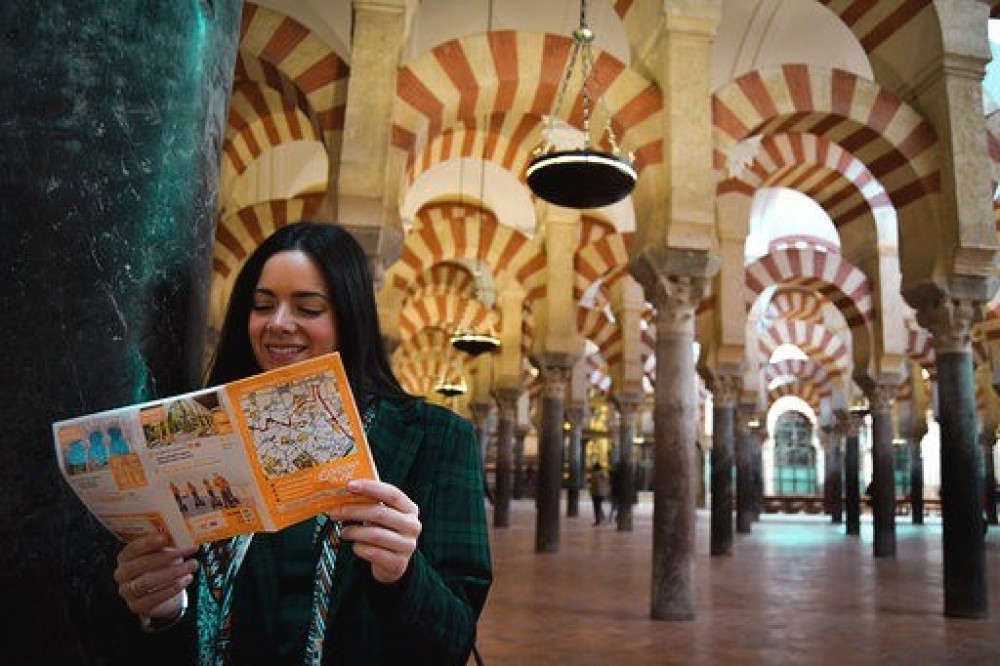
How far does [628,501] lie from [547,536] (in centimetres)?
467

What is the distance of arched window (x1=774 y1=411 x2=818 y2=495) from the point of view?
2919cm

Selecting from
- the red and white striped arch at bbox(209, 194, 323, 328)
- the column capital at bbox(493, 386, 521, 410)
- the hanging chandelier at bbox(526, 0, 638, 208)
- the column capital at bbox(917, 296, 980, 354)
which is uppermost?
the red and white striped arch at bbox(209, 194, 323, 328)

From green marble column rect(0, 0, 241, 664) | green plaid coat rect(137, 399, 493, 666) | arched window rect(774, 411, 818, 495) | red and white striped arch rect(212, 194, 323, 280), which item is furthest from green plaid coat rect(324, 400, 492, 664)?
arched window rect(774, 411, 818, 495)

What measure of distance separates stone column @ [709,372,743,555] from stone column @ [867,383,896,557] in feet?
5.87

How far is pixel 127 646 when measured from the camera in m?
1.10

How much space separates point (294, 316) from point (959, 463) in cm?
682

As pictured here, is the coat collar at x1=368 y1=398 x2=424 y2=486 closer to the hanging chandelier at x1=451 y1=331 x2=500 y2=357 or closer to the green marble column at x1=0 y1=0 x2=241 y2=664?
the green marble column at x1=0 y1=0 x2=241 y2=664

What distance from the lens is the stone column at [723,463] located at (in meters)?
10.3

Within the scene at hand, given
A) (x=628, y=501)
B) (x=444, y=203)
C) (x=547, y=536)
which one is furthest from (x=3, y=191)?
(x=628, y=501)

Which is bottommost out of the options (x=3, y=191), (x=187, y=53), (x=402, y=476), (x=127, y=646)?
(x=127, y=646)

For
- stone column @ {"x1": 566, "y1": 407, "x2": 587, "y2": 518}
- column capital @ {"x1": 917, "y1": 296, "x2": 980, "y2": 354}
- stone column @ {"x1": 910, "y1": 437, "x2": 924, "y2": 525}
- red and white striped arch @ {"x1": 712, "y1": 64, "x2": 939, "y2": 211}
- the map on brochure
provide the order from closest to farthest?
the map on brochure < column capital @ {"x1": 917, "y1": 296, "x2": 980, "y2": 354} < red and white striped arch @ {"x1": 712, "y1": 64, "x2": 939, "y2": 211} < stone column @ {"x1": 566, "y1": 407, "x2": 587, "y2": 518} < stone column @ {"x1": 910, "y1": 437, "x2": 924, "y2": 525}

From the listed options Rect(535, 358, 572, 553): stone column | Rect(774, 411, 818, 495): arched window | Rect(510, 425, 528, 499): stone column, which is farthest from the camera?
Rect(774, 411, 818, 495): arched window

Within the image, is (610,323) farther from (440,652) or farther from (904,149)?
(440,652)

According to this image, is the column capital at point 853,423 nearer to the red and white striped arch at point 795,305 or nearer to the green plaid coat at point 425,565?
the red and white striped arch at point 795,305
